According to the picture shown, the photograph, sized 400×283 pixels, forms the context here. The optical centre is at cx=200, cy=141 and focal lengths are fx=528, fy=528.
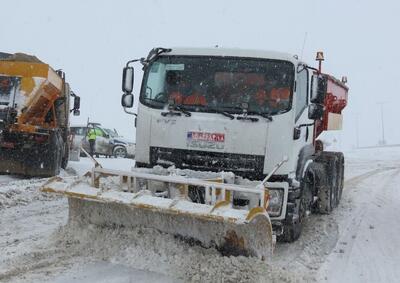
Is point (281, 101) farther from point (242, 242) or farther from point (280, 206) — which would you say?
point (242, 242)

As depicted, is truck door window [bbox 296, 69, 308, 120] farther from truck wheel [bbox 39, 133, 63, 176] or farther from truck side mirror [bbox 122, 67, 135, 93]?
truck wheel [bbox 39, 133, 63, 176]

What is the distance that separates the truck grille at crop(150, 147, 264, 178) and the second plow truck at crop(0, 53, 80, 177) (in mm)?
6196

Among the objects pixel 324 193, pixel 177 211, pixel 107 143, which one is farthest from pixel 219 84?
pixel 107 143

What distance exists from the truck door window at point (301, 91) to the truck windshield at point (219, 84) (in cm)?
24

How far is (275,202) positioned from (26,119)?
24.8 ft

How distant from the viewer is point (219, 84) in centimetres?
624

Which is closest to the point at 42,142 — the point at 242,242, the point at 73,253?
the point at 73,253

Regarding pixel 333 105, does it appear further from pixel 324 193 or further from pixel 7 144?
pixel 7 144

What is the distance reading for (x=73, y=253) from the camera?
539 cm

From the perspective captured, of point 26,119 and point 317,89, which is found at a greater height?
point 317,89

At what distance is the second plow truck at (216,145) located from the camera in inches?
203

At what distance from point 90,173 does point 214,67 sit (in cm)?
193

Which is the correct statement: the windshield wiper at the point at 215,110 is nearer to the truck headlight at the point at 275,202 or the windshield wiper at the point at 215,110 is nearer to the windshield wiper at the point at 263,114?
the windshield wiper at the point at 263,114

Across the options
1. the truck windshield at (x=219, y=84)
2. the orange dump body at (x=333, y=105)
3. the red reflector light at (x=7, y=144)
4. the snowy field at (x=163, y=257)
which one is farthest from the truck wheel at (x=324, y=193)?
the red reflector light at (x=7, y=144)
